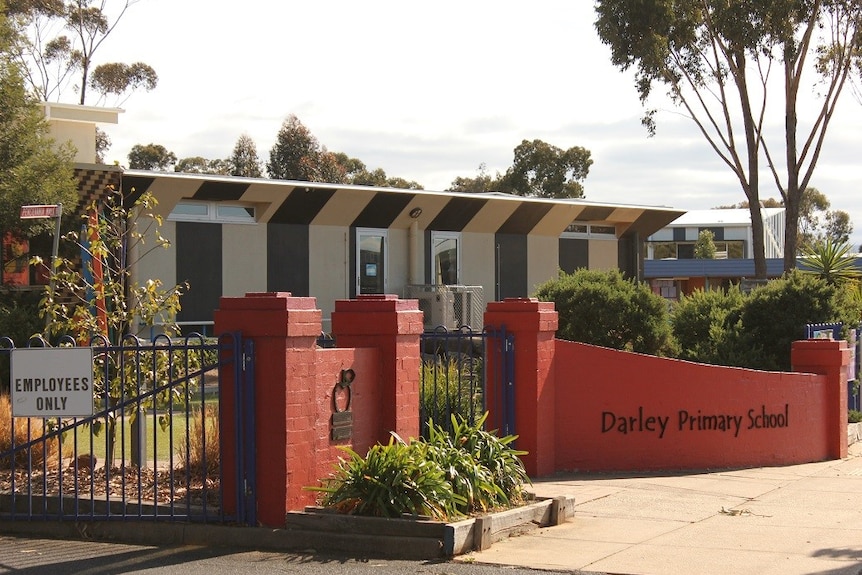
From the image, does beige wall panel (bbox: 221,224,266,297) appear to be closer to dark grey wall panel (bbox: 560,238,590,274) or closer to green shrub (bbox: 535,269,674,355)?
green shrub (bbox: 535,269,674,355)

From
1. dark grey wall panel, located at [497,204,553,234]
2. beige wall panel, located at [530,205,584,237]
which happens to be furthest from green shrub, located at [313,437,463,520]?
beige wall panel, located at [530,205,584,237]

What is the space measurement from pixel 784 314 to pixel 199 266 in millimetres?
11454

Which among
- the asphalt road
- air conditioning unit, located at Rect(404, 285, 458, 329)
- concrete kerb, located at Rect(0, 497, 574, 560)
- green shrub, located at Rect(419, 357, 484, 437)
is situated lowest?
the asphalt road

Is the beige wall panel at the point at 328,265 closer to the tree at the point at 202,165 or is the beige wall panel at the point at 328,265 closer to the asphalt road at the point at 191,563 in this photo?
the asphalt road at the point at 191,563

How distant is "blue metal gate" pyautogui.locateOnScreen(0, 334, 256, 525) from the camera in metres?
8.66

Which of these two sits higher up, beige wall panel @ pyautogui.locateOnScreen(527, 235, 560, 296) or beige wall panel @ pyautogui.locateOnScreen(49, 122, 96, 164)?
beige wall panel @ pyautogui.locateOnScreen(49, 122, 96, 164)

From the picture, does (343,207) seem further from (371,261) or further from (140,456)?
(140,456)

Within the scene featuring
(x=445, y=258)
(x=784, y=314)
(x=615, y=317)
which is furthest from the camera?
(x=445, y=258)

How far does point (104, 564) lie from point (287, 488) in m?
1.43

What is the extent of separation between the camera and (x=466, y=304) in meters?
25.8

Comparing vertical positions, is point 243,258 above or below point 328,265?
above

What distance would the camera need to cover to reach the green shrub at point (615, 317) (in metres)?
17.3

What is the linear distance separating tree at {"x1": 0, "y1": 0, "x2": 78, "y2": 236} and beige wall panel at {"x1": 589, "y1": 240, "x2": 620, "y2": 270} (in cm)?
1501

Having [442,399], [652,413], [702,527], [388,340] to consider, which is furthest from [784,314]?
[388,340]
